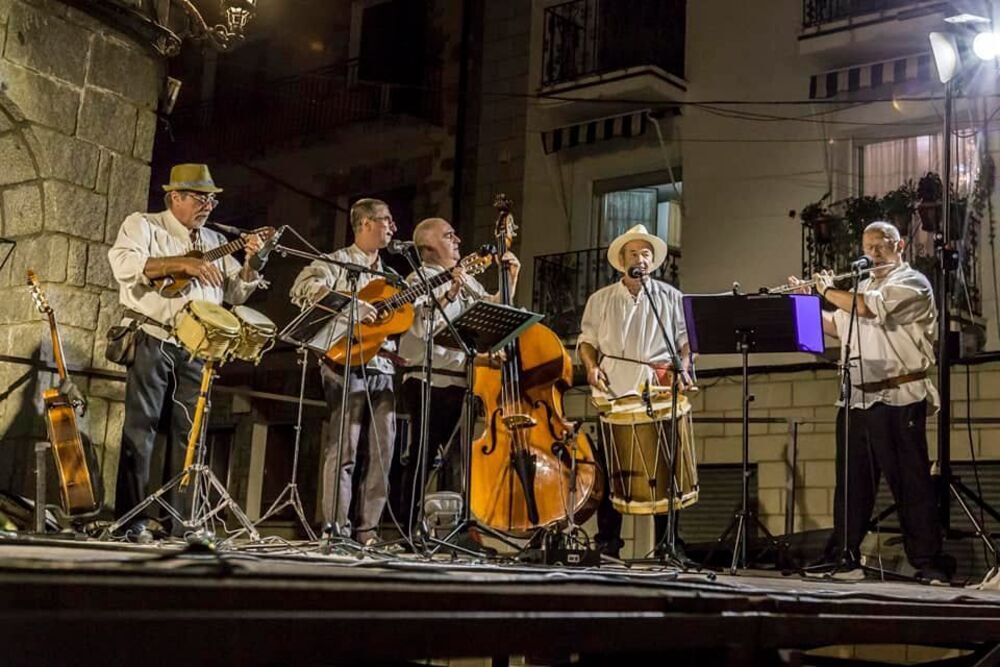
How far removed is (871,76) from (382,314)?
8.23 meters

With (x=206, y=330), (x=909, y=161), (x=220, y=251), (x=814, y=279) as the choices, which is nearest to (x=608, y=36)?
(x=909, y=161)

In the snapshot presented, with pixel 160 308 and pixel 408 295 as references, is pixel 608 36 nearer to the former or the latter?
pixel 408 295

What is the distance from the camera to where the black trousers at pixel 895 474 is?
602 centimetres

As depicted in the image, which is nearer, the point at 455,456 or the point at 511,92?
the point at 455,456

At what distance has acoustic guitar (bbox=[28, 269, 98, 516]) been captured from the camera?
5.39 meters

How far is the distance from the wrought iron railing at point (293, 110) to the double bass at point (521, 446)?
981 cm

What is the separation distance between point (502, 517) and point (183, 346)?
1.79m

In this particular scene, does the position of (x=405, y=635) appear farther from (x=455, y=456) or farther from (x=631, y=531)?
(x=631, y=531)

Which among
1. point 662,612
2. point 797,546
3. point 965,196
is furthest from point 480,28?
point 662,612

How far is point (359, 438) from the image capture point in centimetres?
576

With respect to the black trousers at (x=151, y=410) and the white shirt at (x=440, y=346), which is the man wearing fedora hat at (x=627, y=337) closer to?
the white shirt at (x=440, y=346)

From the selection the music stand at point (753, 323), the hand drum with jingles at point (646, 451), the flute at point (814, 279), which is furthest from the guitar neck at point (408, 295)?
the flute at point (814, 279)

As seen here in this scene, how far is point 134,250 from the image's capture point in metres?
5.32

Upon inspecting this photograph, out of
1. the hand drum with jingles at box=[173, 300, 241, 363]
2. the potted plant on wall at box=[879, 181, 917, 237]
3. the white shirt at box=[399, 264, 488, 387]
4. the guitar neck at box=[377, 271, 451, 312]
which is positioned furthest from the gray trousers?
the potted plant on wall at box=[879, 181, 917, 237]
